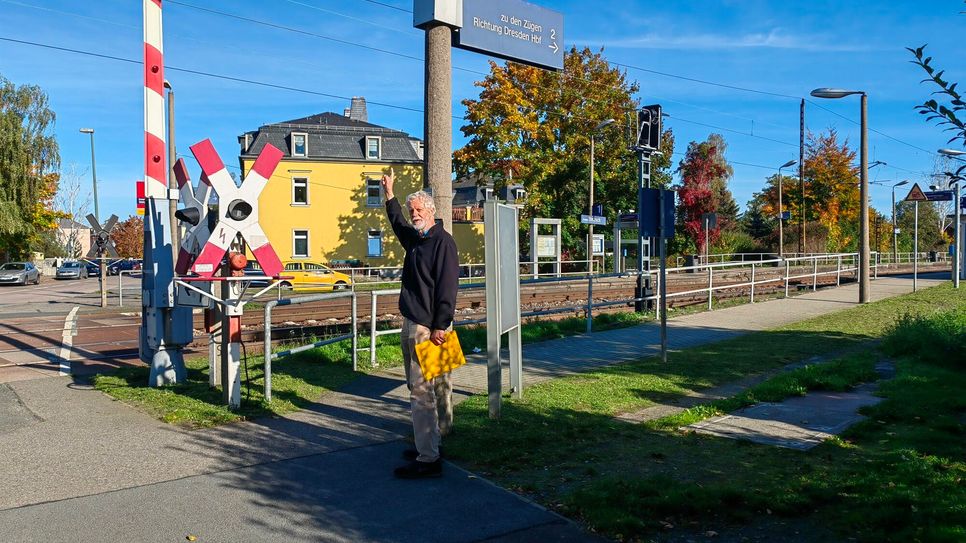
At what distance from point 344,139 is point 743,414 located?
146 ft

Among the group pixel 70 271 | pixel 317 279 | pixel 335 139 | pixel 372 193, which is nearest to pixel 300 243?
pixel 372 193

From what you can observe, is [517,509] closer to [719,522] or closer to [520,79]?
[719,522]

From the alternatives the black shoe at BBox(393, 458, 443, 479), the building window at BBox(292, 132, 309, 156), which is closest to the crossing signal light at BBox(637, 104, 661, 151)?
the black shoe at BBox(393, 458, 443, 479)

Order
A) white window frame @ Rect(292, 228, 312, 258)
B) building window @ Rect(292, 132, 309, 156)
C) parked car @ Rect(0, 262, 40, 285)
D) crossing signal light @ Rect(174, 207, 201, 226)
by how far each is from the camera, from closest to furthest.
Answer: crossing signal light @ Rect(174, 207, 201, 226) < parked car @ Rect(0, 262, 40, 285) < white window frame @ Rect(292, 228, 312, 258) < building window @ Rect(292, 132, 309, 156)

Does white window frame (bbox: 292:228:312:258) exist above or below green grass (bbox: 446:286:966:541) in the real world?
above

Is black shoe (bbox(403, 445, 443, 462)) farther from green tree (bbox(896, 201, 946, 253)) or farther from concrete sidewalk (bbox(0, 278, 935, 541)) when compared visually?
green tree (bbox(896, 201, 946, 253))

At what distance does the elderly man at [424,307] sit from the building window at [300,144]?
43991 millimetres

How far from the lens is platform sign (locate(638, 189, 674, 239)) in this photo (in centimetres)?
1043

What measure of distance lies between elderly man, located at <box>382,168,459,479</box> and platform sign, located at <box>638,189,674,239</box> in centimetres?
546

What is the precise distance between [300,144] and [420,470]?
44956 mm

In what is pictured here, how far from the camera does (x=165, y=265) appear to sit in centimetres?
860

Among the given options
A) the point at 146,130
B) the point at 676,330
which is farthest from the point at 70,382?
the point at 676,330

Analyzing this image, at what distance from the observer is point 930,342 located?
1055cm

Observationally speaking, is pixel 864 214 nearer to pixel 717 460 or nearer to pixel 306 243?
pixel 717 460
